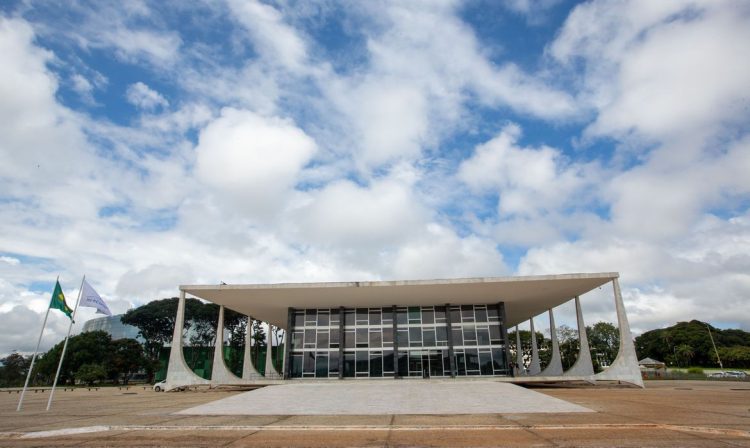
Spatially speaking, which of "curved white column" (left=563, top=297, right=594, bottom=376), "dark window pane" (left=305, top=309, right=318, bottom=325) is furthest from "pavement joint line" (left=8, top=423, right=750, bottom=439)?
"dark window pane" (left=305, top=309, right=318, bottom=325)

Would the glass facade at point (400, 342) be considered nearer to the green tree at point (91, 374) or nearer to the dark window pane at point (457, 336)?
the dark window pane at point (457, 336)

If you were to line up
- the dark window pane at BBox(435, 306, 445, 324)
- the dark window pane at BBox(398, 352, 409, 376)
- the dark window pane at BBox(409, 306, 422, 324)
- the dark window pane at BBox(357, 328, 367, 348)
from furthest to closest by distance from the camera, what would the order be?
1. the dark window pane at BBox(409, 306, 422, 324)
2. the dark window pane at BBox(435, 306, 445, 324)
3. the dark window pane at BBox(357, 328, 367, 348)
4. the dark window pane at BBox(398, 352, 409, 376)

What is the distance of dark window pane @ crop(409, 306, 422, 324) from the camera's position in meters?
34.8

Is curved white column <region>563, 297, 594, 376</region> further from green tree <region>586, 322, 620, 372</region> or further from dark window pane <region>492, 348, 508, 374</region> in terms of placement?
green tree <region>586, 322, 620, 372</region>

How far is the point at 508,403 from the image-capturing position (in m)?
16.3

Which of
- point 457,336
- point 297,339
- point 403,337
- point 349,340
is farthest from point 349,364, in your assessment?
point 457,336

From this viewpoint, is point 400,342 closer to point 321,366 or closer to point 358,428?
point 321,366

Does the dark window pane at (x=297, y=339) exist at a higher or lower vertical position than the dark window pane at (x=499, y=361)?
higher

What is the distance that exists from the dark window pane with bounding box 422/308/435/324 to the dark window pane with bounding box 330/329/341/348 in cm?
712

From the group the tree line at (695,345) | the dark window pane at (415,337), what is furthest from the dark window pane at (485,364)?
the tree line at (695,345)

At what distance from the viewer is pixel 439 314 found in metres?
34.7

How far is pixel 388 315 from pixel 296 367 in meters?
8.56

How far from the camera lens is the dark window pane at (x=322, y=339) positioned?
3478 cm

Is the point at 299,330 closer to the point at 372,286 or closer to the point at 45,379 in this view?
the point at 372,286
